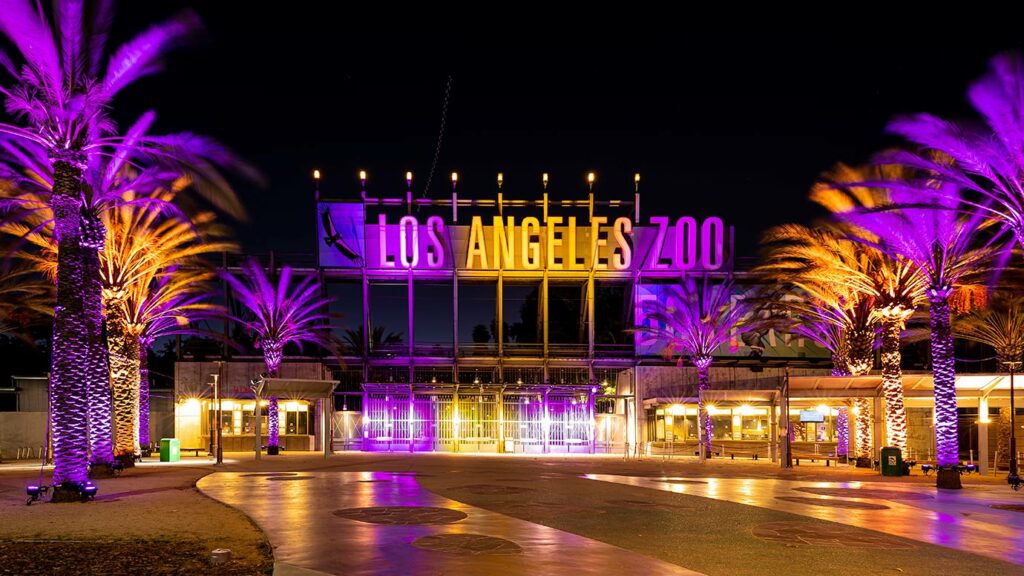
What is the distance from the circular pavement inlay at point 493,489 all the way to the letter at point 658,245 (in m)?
29.6

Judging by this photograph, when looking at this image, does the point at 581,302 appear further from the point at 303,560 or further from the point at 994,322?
the point at 303,560

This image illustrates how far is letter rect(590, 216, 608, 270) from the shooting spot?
168ft

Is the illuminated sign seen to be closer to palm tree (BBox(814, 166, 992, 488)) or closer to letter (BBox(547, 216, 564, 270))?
letter (BBox(547, 216, 564, 270))

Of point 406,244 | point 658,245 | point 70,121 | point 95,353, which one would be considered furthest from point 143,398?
point 658,245

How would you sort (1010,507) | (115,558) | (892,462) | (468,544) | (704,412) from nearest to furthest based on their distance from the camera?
(115,558) → (468,544) → (1010,507) → (892,462) → (704,412)

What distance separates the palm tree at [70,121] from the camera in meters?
18.9

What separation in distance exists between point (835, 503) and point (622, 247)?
32.2 m

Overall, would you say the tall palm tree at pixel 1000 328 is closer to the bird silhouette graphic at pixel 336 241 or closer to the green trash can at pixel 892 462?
the green trash can at pixel 892 462

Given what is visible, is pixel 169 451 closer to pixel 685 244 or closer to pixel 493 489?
pixel 493 489

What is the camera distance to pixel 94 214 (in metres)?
21.5

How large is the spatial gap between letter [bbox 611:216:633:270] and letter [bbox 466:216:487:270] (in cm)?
779

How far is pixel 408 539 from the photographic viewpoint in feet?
43.9

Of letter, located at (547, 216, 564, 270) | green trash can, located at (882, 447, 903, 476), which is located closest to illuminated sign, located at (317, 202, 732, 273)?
letter, located at (547, 216, 564, 270)

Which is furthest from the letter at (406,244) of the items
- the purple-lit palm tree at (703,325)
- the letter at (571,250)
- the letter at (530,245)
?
the purple-lit palm tree at (703,325)
